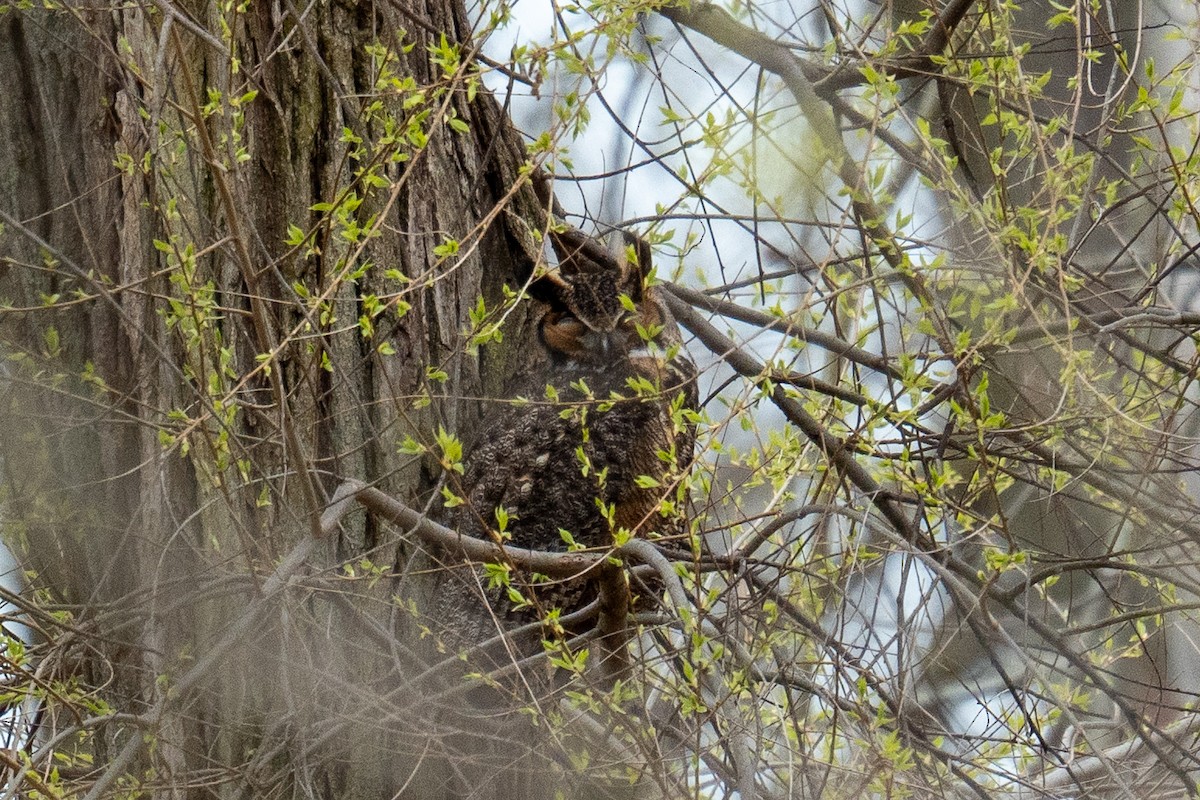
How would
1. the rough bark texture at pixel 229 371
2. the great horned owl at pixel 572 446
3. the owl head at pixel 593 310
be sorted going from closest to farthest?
the rough bark texture at pixel 229 371 → the great horned owl at pixel 572 446 → the owl head at pixel 593 310

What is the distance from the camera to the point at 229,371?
2043 mm

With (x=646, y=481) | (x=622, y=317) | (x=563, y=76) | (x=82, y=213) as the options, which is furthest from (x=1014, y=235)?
(x=82, y=213)

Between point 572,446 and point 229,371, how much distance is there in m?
0.94

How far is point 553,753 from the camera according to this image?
2098 mm

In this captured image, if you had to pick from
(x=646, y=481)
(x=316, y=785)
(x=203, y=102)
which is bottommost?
(x=316, y=785)

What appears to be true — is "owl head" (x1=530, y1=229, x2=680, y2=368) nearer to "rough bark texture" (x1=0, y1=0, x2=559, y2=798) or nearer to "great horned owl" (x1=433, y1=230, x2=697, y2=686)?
"great horned owl" (x1=433, y1=230, x2=697, y2=686)

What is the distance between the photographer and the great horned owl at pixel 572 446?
2578mm

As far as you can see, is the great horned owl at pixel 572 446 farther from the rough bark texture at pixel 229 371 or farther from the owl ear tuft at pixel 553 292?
the rough bark texture at pixel 229 371

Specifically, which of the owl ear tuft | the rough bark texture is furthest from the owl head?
the rough bark texture

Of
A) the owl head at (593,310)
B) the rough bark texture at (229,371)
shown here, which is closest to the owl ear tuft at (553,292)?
the owl head at (593,310)

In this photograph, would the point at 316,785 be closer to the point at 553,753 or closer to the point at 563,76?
the point at 553,753

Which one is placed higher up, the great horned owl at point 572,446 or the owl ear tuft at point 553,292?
the owl ear tuft at point 553,292

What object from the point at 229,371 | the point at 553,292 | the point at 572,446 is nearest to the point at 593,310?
the point at 553,292

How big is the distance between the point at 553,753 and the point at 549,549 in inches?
26.6
